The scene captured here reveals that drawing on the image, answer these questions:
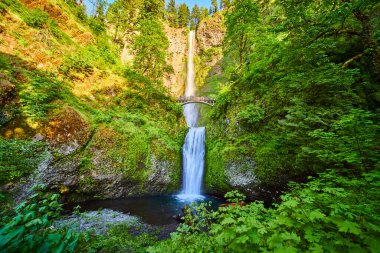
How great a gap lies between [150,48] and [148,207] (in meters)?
11.8

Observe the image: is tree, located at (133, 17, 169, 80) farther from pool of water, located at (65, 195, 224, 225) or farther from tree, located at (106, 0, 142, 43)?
pool of water, located at (65, 195, 224, 225)

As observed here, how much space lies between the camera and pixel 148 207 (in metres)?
8.44

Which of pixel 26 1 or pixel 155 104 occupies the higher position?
pixel 26 1

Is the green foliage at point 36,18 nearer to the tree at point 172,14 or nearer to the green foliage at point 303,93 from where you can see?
the green foliage at point 303,93

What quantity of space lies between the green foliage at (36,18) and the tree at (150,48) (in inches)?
221

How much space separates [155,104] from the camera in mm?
13133

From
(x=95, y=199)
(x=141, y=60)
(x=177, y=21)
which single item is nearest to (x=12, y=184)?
(x=95, y=199)

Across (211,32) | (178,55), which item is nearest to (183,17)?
(211,32)

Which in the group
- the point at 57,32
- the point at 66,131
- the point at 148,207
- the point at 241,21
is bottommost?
the point at 148,207

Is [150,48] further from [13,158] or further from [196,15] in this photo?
[196,15]

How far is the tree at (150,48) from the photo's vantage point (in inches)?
538

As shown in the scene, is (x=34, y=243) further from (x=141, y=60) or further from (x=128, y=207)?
(x=141, y=60)

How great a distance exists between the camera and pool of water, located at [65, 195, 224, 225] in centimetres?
732

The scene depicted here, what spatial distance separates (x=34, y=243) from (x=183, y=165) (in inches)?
408
